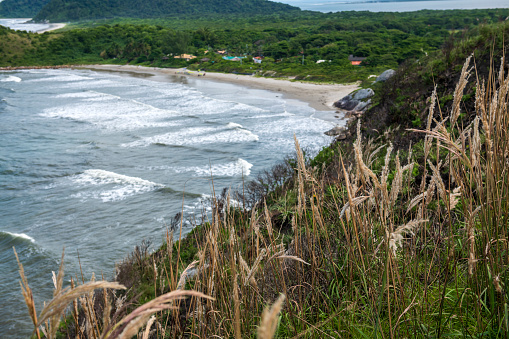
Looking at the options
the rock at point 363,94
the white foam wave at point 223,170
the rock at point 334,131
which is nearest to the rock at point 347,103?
the rock at point 363,94

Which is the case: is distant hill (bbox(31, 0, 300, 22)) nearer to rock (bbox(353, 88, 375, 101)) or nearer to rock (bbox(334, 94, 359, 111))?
rock (bbox(334, 94, 359, 111))

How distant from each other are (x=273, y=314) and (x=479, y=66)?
10.7 m

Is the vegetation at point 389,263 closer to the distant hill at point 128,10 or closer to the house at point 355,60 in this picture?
the house at point 355,60

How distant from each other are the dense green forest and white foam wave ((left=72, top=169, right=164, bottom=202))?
34199 mm

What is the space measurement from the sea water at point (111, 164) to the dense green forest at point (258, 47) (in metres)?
20.1

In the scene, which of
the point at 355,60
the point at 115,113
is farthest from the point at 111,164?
the point at 355,60

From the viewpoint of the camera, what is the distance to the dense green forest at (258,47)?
53656mm

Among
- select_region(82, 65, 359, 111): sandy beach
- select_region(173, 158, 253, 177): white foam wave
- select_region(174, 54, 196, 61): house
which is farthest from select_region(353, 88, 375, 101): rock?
select_region(174, 54, 196, 61): house

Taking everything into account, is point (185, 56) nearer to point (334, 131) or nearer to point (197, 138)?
point (197, 138)

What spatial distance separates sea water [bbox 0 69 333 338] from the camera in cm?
1002

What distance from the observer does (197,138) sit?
867 inches

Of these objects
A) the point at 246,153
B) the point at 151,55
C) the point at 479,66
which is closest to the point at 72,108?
the point at 246,153

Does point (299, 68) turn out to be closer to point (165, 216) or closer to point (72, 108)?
point (72, 108)

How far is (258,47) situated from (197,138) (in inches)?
2286
